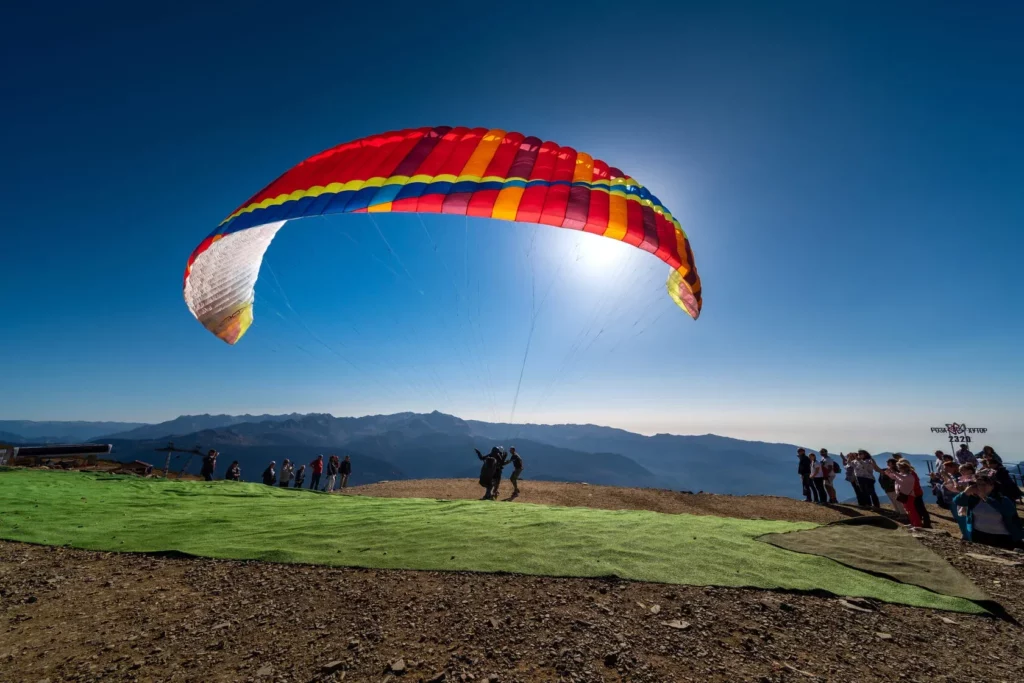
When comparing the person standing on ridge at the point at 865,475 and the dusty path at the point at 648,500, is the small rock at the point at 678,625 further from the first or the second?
the person standing on ridge at the point at 865,475

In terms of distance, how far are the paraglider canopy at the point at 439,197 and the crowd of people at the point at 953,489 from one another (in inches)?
256

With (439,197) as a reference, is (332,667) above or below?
below

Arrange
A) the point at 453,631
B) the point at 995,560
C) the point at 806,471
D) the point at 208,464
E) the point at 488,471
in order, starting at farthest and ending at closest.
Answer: the point at 208,464 → the point at 806,471 → the point at 488,471 → the point at 995,560 → the point at 453,631

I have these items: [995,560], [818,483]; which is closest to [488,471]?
[995,560]

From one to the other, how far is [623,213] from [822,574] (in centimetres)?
752

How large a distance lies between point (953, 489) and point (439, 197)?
52.0 ft

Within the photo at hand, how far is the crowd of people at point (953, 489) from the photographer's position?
7.42m

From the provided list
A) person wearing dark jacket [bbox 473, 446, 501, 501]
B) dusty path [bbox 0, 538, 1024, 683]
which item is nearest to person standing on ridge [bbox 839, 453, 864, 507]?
dusty path [bbox 0, 538, 1024, 683]

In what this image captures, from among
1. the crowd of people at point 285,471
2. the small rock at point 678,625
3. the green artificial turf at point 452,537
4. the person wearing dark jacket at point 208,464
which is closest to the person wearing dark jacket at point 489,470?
the green artificial turf at point 452,537

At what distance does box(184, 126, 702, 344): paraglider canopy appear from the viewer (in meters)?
8.45

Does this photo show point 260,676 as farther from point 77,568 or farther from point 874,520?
point 874,520

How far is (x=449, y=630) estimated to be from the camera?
13.8 ft

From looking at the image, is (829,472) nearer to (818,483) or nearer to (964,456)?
(818,483)

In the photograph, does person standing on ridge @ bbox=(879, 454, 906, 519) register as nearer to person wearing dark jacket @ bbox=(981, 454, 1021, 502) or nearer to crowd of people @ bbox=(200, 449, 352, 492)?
person wearing dark jacket @ bbox=(981, 454, 1021, 502)
